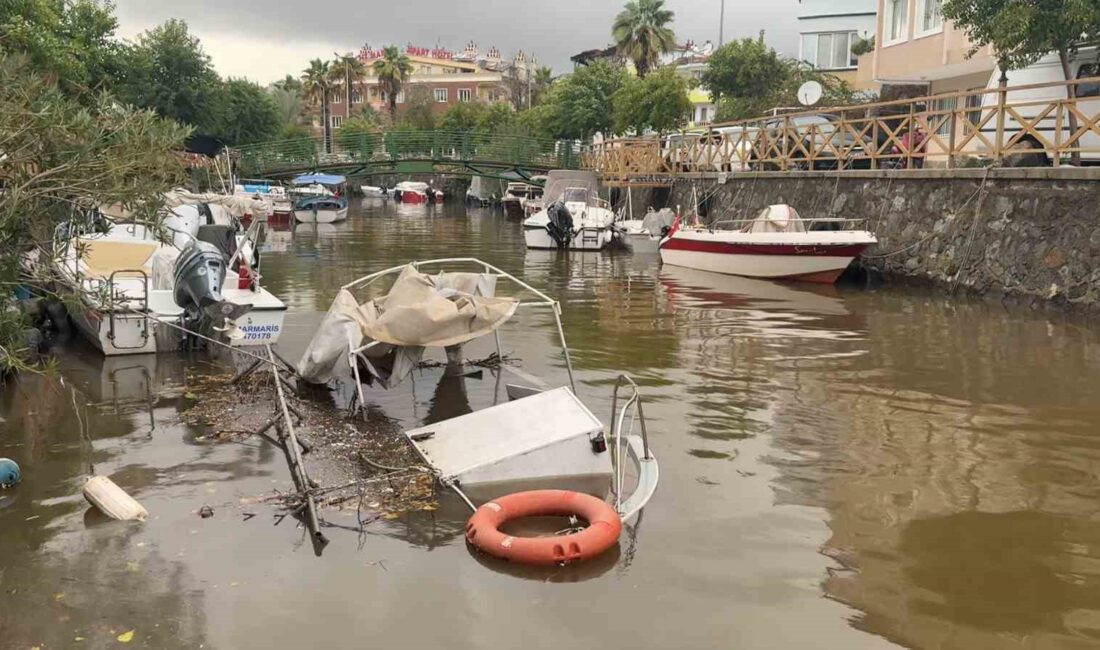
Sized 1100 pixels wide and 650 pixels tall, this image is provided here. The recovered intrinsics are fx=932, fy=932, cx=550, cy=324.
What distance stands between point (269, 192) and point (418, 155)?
7390 mm

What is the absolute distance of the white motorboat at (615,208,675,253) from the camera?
2841 centimetres

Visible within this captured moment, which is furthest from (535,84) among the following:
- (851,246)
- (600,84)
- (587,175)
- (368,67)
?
(851,246)

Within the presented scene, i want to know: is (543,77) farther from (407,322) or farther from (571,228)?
(407,322)

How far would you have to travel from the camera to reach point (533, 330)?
1461 centimetres

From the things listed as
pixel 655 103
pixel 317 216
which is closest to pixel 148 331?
pixel 317 216

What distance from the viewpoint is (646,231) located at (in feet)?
94.6

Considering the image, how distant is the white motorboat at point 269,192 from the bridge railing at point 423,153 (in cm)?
67

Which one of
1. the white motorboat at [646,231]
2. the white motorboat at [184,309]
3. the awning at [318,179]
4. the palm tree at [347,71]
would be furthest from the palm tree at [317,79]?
the white motorboat at [184,309]

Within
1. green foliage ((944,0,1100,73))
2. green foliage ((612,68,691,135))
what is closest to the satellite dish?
green foliage ((944,0,1100,73))

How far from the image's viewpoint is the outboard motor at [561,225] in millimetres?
29000

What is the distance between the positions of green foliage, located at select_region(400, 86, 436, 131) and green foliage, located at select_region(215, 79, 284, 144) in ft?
69.4

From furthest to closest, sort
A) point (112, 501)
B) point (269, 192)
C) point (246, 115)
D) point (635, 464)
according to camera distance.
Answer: point (246, 115) → point (269, 192) → point (635, 464) → point (112, 501)

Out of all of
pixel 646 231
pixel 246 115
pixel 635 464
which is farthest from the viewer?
pixel 246 115

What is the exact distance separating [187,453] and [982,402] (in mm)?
8016
